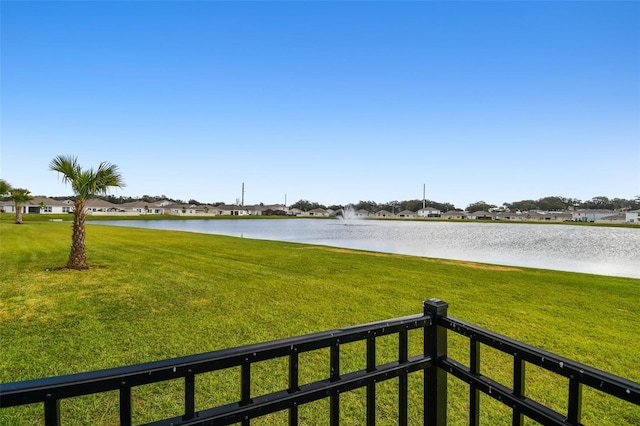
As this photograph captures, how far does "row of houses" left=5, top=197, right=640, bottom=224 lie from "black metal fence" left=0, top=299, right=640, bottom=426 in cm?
8543

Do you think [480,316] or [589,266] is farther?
[589,266]

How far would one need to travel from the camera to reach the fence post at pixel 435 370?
202 centimetres

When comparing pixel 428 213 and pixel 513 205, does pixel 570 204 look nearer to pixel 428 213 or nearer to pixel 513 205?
pixel 513 205

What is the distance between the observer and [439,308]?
6.53 feet

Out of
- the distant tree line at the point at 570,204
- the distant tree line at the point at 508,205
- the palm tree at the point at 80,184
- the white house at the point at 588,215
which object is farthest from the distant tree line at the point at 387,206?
the palm tree at the point at 80,184

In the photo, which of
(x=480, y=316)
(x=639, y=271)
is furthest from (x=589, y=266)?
(x=480, y=316)

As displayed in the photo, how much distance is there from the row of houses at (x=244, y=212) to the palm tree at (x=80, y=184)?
2889 inches

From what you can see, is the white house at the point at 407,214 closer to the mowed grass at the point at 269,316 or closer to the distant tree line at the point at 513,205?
the distant tree line at the point at 513,205

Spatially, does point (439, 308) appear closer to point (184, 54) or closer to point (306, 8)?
point (306, 8)

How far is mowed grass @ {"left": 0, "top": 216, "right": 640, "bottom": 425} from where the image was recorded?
3439mm

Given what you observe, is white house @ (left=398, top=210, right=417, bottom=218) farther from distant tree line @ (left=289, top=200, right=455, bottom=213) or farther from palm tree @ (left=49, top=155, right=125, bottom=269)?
→ palm tree @ (left=49, top=155, right=125, bottom=269)

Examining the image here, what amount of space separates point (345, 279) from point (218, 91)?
29459 mm

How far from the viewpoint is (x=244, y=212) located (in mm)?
117812

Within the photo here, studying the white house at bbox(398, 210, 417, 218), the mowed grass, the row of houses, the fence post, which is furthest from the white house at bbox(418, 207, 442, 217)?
the fence post
